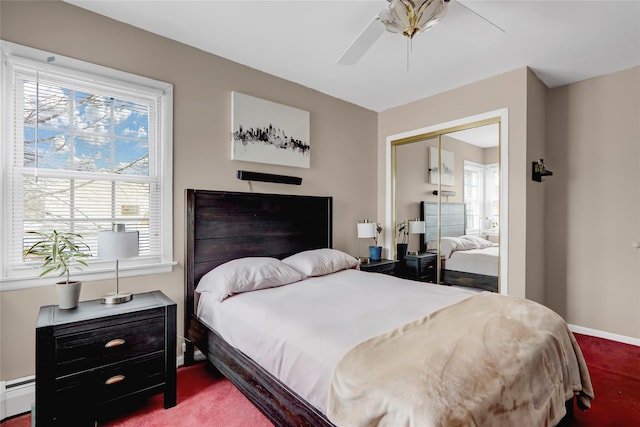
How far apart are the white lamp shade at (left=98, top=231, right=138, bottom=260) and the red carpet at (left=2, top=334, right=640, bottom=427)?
3.27ft

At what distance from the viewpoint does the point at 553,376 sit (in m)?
1.58

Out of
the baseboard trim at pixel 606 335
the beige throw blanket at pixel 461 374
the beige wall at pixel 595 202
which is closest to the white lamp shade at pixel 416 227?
the beige wall at pixel 595 202

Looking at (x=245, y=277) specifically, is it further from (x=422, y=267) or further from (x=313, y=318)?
(x=422, y=267)

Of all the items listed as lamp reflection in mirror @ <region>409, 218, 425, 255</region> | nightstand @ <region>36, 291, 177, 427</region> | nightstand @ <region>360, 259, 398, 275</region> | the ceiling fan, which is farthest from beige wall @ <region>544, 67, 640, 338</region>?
nightstand @ <region>36, 291, 177, 427</region>

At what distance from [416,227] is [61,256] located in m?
3.55

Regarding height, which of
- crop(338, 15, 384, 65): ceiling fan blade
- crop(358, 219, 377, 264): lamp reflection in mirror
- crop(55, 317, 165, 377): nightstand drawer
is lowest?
crop(55, 317, 165, 377): nightstand drawer

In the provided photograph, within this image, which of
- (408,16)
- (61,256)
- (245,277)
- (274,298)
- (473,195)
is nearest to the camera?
(408,16)

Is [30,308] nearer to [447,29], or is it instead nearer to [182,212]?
[182,212]

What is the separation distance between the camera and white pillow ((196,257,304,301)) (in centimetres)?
239

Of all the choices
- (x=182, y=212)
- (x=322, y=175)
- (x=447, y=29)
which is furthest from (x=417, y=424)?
(x=322, y=175)

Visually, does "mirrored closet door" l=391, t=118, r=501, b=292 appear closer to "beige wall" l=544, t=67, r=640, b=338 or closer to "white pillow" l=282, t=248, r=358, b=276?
"beige wall" l=544, t=67, r=640, b=338

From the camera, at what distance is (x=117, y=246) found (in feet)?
6.71

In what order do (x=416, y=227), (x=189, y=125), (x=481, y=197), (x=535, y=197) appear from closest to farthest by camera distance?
1. (x=189, y=125)
2. (x=535, y=197)
3. (x=481, y=197)
4. (x=416, y=227)

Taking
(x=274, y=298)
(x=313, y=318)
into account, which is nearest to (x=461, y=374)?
(x=313, y=318)
